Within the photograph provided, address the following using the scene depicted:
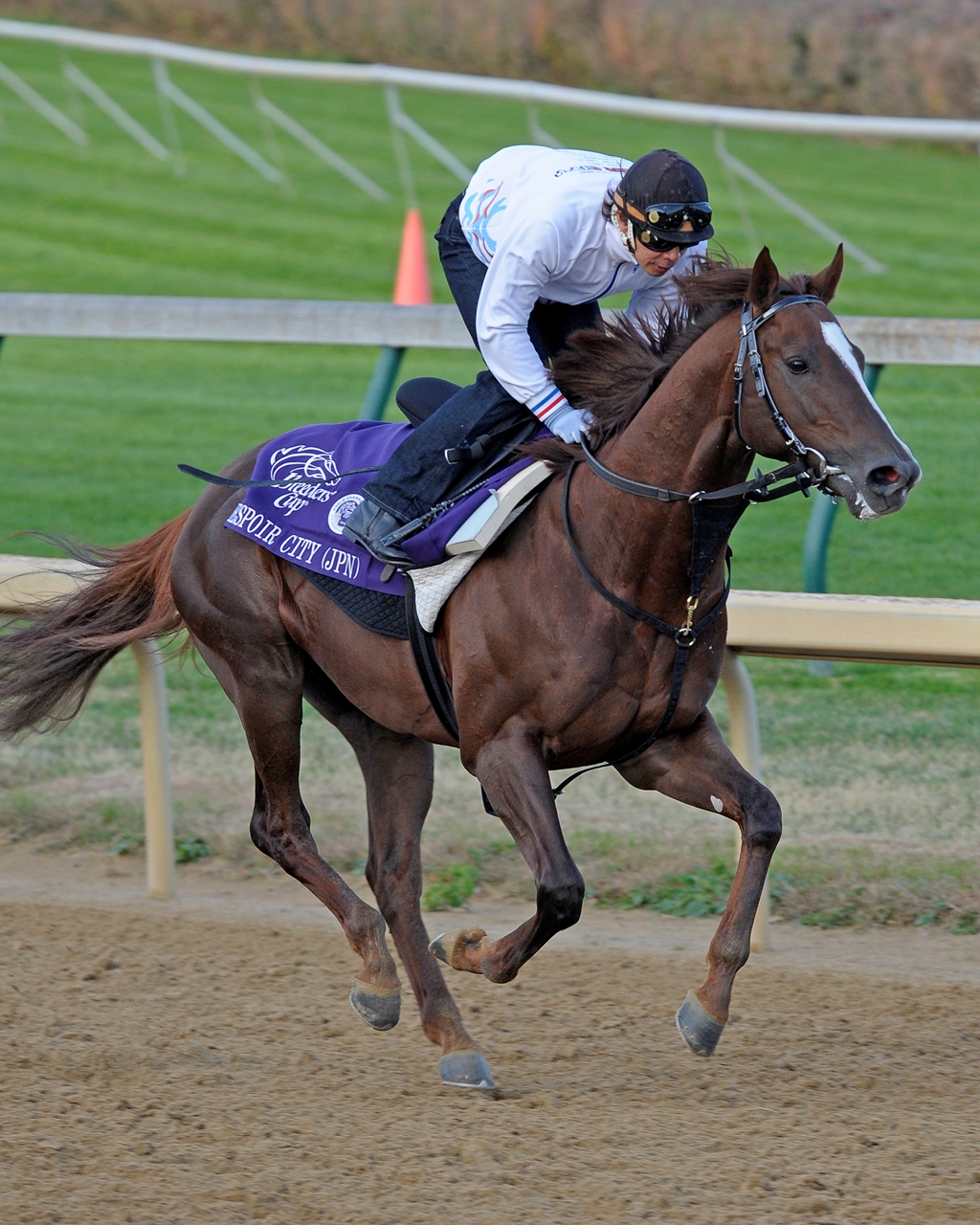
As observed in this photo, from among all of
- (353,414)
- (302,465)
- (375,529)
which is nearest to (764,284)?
(375,529)

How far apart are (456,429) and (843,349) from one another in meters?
1.06

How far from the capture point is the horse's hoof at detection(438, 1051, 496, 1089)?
4035 mm

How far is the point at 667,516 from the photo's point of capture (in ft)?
12.1

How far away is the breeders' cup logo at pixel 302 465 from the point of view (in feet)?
14.7

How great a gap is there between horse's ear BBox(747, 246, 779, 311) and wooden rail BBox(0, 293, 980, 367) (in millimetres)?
2353

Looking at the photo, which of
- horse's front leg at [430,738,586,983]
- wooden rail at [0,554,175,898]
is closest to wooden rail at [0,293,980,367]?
wooden rail at [0,554,175,898]

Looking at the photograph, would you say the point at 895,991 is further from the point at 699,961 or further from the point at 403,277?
the point at 403,277

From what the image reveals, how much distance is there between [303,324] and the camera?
631cm

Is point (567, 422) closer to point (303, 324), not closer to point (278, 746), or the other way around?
point (278, 746)

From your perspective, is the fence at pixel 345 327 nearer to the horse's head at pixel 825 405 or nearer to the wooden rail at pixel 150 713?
the wooden rail at pixel 150 713

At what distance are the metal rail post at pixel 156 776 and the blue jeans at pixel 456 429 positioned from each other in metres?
1.56

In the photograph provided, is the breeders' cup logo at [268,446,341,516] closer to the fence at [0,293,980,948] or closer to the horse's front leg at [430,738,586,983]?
the horse's front leg at [430,738,586,983]

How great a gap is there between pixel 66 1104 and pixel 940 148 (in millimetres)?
14704

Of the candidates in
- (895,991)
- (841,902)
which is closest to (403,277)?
(841,902)
